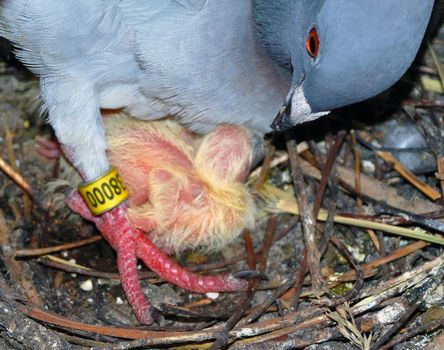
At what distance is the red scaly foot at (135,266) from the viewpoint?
15.0 feet

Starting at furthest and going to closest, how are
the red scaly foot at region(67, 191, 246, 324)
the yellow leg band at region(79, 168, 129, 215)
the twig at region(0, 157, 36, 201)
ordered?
1. the twig at region(0, 157, 36, 201)
2. the yellow leg band at region(79, 168, 129, 215)
3. the red scaly foot at region(67, 191, 246, 324)

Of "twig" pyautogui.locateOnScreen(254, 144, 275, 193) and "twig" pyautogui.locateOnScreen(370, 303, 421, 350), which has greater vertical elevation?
"twig" pyautogui.locateOnScreen(254, 144, 275, 193)

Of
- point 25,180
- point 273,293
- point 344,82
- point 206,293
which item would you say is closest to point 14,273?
point 25,180

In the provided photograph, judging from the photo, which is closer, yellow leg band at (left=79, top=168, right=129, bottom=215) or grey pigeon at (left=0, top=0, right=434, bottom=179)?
grey pigeon at (left=0, top=0, right=434, bottom=179)

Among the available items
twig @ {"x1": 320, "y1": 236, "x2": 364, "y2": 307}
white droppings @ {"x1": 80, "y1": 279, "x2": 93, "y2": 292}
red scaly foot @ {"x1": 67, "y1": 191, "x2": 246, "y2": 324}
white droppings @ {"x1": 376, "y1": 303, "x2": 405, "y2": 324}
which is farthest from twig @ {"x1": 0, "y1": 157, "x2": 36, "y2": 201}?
white droppings @ {"x1": 376, "y1": 303, "x2": 405, "y2": 324}

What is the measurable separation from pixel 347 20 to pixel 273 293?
5.17ft

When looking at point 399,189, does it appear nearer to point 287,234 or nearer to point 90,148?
Result: point 287,234

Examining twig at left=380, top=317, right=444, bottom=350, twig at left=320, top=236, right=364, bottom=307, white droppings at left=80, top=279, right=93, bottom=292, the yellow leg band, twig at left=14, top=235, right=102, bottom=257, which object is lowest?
twig at left=380, top=317, right=444, bottom=350

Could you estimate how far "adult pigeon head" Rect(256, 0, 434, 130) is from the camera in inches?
140

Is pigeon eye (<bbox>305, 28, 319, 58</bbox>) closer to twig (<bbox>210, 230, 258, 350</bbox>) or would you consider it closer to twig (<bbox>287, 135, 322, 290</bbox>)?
twig (<bbox>287, 135, 322, 290</bbox>)

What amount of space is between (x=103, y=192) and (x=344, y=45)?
5.63 feet

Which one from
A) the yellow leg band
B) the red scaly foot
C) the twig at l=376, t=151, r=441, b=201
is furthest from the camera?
the twig at l=376, t=151, r=441, b=201

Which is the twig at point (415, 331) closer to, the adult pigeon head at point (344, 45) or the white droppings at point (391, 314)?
the white droppings at point (391, 314)

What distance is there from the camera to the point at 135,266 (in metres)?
4.68
